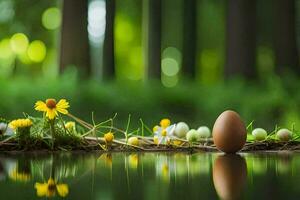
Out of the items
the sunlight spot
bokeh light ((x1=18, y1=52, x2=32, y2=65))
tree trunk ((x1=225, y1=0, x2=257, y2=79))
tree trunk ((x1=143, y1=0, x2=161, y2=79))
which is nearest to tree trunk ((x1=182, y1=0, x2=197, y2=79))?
tree trunk ((x1=143, y1=0, x2=161, y2=79))

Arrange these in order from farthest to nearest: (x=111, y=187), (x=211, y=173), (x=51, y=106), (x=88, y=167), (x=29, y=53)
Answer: (x=29, y=53) < (x=51, y=106) < (x=88, y=167) < (x=211, y=173) < (x=111, y=187)

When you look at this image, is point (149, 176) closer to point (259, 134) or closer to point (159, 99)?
point (259, 134)

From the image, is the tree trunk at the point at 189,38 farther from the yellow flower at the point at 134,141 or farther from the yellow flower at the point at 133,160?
the yellow flower at the point at 133,160

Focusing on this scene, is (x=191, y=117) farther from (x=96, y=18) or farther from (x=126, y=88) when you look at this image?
(x=96, y=18)

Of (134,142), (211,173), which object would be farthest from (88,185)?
(134,142)

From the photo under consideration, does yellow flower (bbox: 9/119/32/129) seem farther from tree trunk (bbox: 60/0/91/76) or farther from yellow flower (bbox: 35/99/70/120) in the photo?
tree trunk (bbox: 60/0/91/76)

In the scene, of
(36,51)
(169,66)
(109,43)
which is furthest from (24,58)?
(109,43)
